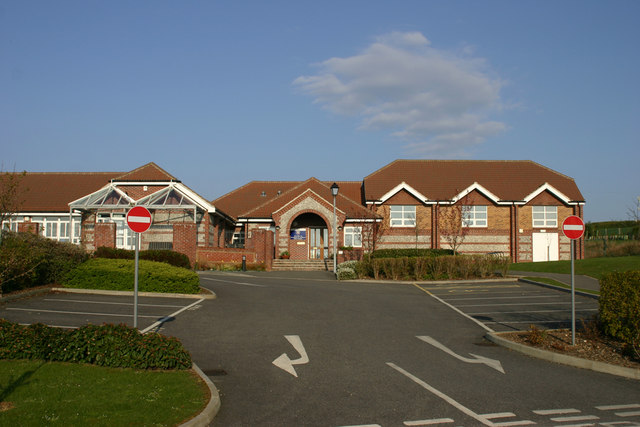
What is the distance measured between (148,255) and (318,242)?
15417mm

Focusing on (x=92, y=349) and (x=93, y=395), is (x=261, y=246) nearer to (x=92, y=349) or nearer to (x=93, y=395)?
(x=92, y=349)

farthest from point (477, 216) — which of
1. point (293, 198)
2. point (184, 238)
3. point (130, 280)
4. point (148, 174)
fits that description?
point (130, 280)

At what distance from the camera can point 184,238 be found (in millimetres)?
29688

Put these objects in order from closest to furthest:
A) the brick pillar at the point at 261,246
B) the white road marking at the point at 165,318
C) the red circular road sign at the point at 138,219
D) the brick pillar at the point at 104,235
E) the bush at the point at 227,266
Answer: the red circular road sign at the point at 138,219 < the white road marking at the point at 165,318 < the brick pillar at the point at 104,235 < the bush at the point at 227,266 < the brick pillar at the point at 261,246

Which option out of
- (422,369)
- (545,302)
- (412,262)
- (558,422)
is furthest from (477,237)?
(558,422)

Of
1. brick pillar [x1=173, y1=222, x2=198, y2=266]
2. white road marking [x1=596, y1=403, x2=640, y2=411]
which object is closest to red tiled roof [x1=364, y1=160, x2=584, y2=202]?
brick pillar [x1=173, y1=222, x2=198, y2=266]

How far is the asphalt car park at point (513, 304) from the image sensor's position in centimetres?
1534

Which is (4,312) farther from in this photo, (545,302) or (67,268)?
(545,302)

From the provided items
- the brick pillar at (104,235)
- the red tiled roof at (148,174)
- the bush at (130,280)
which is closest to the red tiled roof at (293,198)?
the red tiled roof at (148,174)

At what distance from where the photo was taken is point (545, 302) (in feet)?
61.9

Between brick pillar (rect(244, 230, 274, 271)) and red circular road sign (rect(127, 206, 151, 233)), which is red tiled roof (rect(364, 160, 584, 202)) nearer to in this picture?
brick pillar (rect(244, 230, 274, 271))

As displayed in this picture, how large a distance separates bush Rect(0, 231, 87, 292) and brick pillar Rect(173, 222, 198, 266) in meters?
9.12

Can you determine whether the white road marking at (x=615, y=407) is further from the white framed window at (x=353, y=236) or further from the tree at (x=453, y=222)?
the tree at (x=453, y=222)

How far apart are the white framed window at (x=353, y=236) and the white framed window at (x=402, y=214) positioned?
15.4ft
